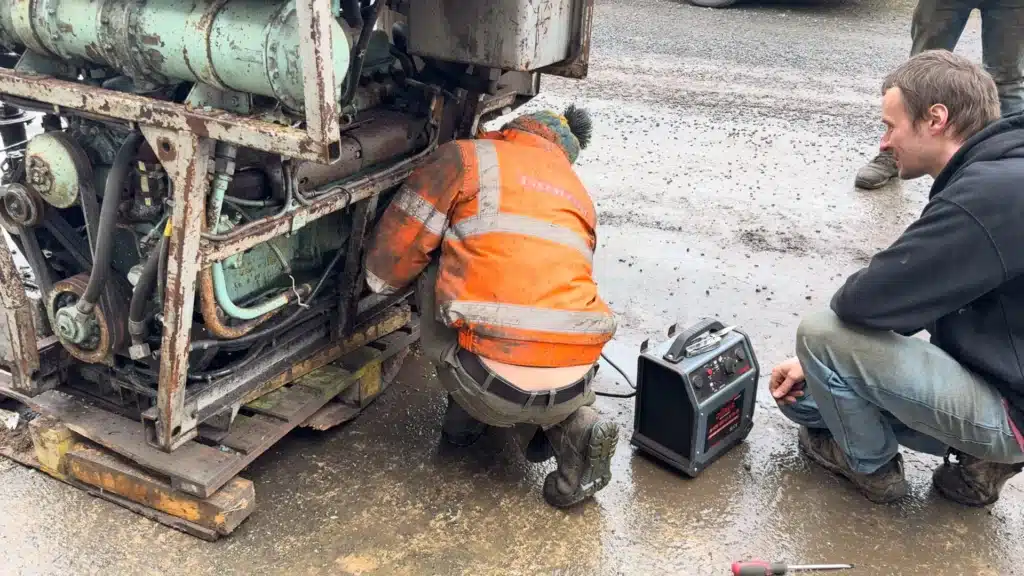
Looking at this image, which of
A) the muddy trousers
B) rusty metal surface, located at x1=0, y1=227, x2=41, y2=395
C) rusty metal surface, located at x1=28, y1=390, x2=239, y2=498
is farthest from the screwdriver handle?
rusty metal surface, located at x1=0, y1=227, x2=41, y2=395

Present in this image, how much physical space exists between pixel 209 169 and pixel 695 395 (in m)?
1.53

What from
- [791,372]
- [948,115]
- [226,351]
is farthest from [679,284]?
[226,351]

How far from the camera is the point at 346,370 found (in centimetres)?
290

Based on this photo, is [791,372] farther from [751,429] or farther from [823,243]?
[823,243]

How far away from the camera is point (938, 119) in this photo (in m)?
2.39

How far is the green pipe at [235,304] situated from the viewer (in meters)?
2.26

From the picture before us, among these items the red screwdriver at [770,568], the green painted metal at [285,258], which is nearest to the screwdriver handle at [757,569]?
the red screwdriver at [770,568]

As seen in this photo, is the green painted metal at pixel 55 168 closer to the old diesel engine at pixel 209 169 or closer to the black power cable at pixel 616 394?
the old diesel engine at pixel 209 169

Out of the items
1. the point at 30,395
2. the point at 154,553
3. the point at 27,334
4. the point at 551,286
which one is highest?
the point at 551,286

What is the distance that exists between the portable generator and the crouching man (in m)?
0.23

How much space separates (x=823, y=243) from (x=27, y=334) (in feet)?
11.8

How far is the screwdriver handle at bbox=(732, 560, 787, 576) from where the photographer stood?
225 cm

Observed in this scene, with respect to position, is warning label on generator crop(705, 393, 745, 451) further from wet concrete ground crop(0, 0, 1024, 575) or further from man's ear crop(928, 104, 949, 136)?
man's ear crop(928, 104, 949, 136)

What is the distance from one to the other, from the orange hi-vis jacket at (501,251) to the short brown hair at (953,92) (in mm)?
988
